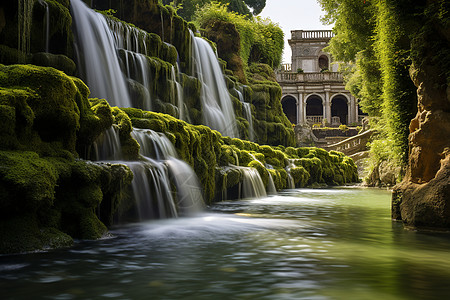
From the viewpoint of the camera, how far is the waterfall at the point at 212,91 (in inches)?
882

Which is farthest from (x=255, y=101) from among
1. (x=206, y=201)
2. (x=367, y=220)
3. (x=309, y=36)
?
(x=309, y=36)

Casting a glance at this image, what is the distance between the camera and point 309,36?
60.7 meters

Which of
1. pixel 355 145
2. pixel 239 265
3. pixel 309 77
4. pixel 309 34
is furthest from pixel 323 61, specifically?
pixel 239 265

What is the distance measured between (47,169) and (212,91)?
18998 millimetres

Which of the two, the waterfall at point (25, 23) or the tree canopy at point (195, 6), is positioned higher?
the tree canopy at point (195, 6)

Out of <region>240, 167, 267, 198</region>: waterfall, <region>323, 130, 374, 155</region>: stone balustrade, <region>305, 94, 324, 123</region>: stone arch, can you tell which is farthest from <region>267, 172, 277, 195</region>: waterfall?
<region>305, 94, 324, 123</region>: stone arch

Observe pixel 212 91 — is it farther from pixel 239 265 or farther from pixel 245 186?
pixel 239 265

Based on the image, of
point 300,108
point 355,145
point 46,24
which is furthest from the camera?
point 300,108

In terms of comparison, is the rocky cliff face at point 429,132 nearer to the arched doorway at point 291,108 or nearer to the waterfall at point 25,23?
the waterfall at point 25,23

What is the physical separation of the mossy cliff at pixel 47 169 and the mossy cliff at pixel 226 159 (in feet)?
12.2

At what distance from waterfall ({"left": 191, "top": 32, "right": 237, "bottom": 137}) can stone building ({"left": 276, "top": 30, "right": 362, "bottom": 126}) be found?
72.7ft

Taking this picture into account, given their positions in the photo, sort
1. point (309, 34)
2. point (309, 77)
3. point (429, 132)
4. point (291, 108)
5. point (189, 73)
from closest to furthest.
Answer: point (429, 132) → point (189, 73) → point (309, 77) → point (291, 108) → point (309, 34)

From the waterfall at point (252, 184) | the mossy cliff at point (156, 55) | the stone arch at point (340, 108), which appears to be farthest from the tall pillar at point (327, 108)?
the waterfall at point (252, 184)

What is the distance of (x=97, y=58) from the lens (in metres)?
15.2
